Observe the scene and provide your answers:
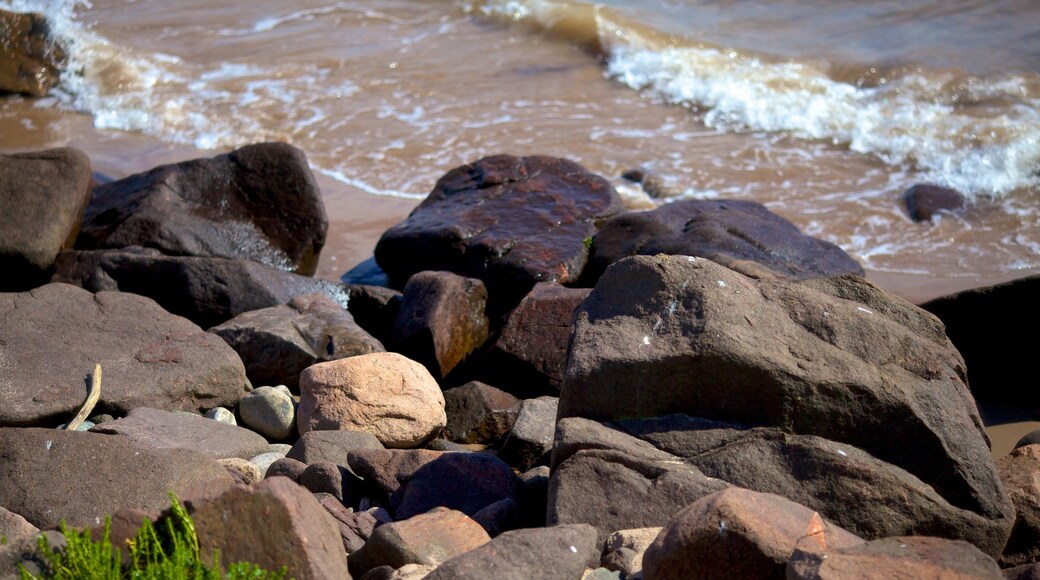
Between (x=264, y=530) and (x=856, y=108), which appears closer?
(x=264, y=530)

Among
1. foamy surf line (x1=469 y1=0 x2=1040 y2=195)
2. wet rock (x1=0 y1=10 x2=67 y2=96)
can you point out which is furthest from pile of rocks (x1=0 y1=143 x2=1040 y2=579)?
wet rock (x1=0 y1=10 x2=67 y2=96)

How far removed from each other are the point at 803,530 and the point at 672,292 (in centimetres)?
113

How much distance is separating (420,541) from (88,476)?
1.29m

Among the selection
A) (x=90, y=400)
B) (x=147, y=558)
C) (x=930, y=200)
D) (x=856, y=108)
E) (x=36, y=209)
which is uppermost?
(x=36, y=209)

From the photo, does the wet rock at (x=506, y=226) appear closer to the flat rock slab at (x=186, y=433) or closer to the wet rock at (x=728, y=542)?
the flat rock slab at (x=186, y=433)

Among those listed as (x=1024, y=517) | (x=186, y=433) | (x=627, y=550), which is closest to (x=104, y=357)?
(x=186, y=433)

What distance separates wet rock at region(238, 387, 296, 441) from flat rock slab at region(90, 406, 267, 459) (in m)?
0.22

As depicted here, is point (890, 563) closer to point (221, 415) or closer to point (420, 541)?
point (420, 541)

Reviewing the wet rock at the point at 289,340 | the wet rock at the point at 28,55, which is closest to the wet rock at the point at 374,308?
the wet rock at the point at 289,340

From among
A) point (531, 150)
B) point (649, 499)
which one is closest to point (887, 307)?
point (649, 499)

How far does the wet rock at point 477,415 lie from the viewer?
530 cm

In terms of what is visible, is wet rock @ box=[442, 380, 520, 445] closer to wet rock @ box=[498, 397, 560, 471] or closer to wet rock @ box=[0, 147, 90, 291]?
wet rock @ box=[498, 397, 560, 471]

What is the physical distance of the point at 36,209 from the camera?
21.1ft

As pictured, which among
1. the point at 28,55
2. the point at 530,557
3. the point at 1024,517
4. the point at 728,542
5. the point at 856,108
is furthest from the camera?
the point at 28,55
